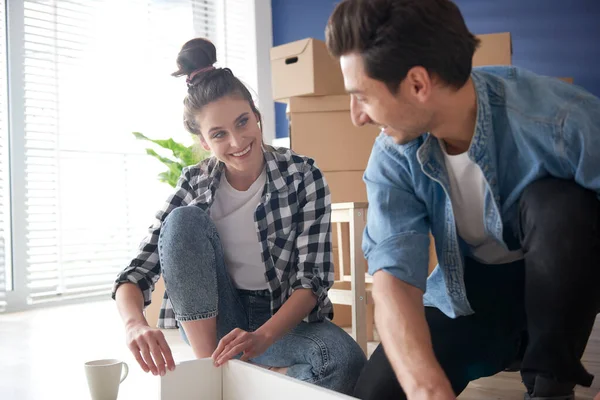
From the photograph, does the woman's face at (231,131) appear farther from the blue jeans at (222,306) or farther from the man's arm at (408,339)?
the man's arm at (408,339)

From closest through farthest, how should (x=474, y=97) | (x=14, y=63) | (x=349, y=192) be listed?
1. (x=474, y=97)
2. (x=349, y=192)
3. (x=14, y=63)

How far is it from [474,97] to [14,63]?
2.79 m

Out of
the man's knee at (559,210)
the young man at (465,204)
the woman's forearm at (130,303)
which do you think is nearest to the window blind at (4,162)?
→ the woman's forearm at (130,303)

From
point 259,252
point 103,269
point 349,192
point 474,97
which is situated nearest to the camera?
point 474,97

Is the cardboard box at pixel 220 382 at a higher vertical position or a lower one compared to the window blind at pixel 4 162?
lower

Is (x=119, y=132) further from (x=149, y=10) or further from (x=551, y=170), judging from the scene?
(x=551, y=170)

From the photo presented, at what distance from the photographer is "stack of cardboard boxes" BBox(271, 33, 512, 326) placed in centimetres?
220

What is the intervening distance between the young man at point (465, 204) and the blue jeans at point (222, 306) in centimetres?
13

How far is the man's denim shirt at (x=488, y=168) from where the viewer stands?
0.81m

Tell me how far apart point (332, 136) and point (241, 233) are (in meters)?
1.03

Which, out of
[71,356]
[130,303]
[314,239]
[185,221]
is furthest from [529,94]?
[71,356]

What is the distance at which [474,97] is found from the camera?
88cm

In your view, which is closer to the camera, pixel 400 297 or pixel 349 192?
pixel 400 297

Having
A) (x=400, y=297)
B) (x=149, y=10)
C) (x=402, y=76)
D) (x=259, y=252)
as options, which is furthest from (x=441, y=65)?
(x=149, y=10)
